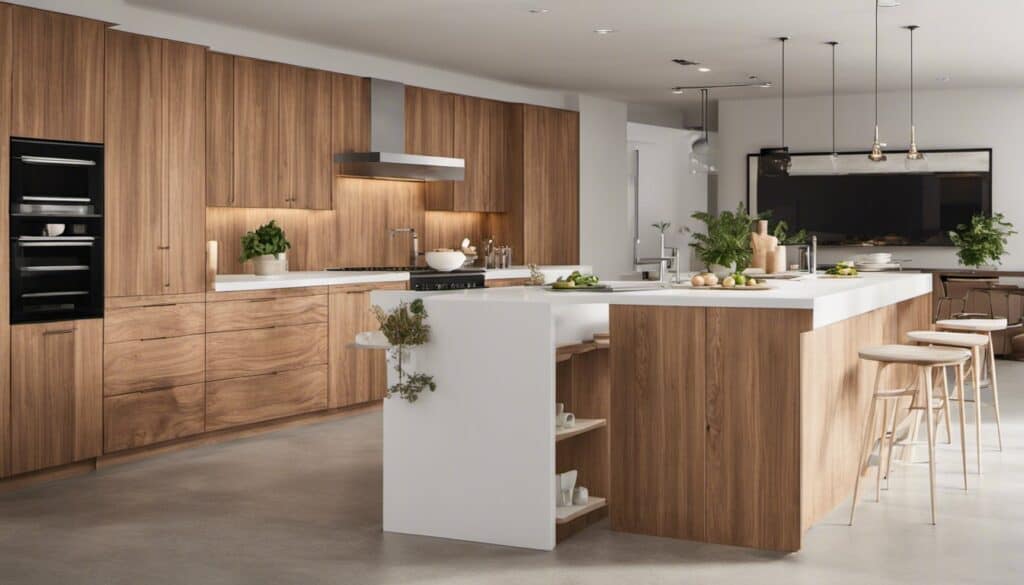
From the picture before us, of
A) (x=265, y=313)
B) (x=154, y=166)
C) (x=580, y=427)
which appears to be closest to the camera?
(x=580, y=427)

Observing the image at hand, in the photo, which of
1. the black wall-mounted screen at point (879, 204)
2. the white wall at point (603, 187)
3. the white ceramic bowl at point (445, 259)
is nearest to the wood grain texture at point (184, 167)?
the white ceramic bowl at point (445, 259)

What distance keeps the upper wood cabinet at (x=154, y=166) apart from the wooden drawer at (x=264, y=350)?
1.35 ft

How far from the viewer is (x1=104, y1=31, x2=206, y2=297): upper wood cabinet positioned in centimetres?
595

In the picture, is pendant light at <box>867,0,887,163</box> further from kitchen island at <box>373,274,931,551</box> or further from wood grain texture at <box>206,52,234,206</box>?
wood grain texture at <box>206,52,234,206</box>

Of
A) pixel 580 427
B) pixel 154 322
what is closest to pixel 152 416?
pixel 154 322

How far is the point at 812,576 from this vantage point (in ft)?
13.1

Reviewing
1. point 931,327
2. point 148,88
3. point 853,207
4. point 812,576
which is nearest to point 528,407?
point 812,576

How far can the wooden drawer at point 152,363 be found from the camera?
5953 mm

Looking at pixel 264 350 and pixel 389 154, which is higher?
pixel 389 154

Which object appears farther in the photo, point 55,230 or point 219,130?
point 219,130

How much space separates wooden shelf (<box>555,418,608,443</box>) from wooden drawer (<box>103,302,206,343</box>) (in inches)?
102

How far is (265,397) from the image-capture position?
22.9 ft

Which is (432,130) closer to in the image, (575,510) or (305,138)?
(305,138)

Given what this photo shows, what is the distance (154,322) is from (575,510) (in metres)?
2.83
